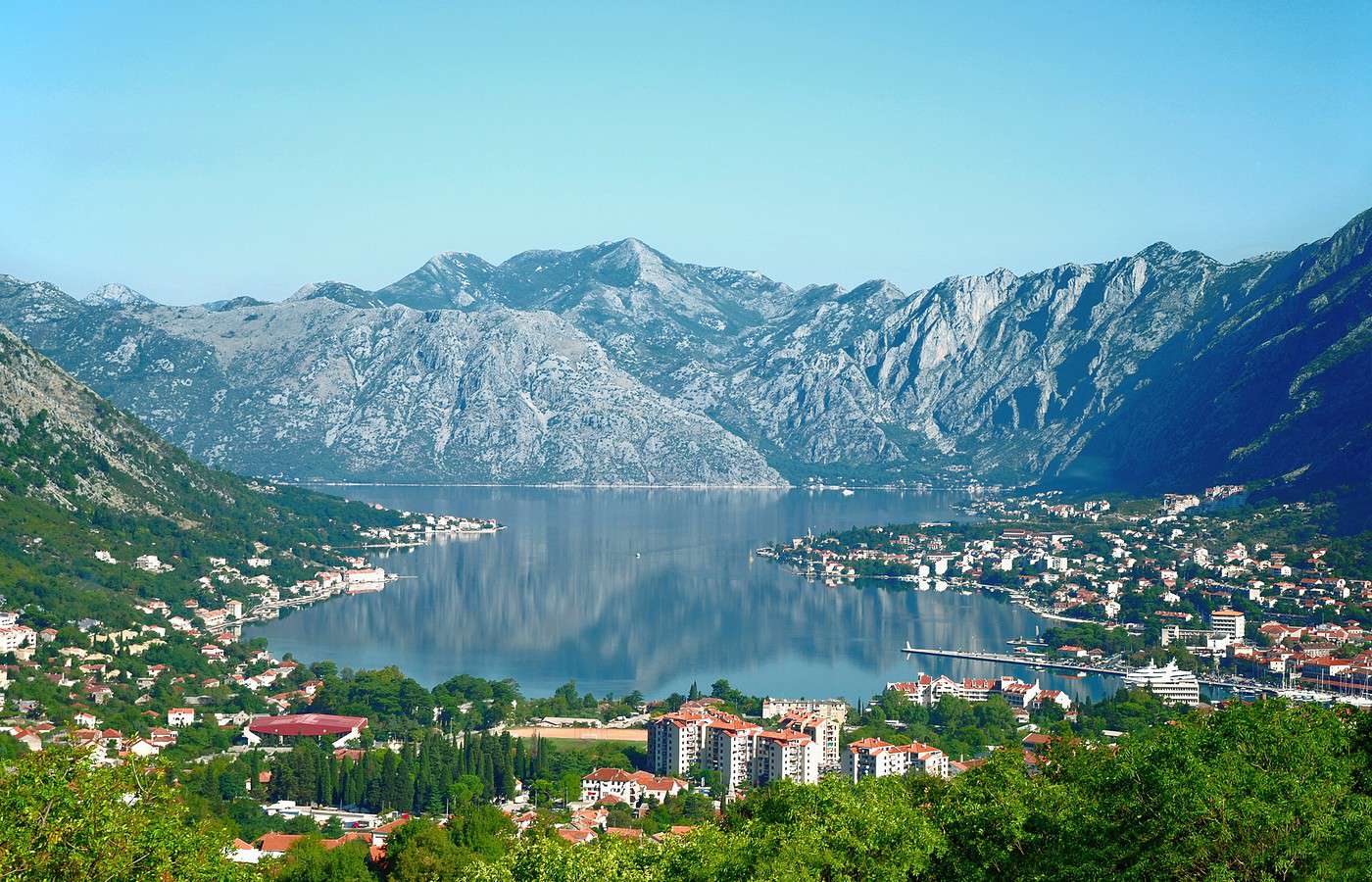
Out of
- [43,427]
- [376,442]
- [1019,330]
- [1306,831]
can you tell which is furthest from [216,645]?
[1019,330]

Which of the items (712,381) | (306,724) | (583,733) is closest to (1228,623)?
(583,733)

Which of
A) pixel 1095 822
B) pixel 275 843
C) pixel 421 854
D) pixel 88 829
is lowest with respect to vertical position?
pixel 275 843

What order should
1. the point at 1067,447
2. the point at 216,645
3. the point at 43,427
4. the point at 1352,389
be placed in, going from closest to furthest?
the point at 216,645 < the point at 43,427 < the point at 1352,389 < the point at 1067,447

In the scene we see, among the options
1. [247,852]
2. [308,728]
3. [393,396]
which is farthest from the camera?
[393,396]

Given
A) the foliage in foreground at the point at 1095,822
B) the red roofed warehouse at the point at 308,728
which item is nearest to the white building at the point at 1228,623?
the red roofed warehouse at the point at 308,728

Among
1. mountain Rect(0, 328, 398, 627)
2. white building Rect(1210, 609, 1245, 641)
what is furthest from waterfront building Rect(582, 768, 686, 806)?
white building Rect(1210, 609, 1245, 641)

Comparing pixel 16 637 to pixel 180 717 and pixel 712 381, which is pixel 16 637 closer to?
pixel 180 717

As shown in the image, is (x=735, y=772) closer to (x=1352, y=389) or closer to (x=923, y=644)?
(x=923, y=644)
